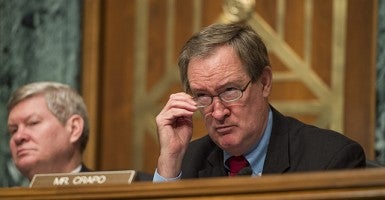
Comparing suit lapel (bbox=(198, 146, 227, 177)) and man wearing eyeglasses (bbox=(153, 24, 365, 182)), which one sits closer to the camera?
man wearing eyeglasses (bbox=(153, 24, 365, 182))

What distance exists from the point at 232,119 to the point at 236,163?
172 millimetres

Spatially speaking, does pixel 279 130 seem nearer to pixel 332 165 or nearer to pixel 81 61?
pixel 332 165

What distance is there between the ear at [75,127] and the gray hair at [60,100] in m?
0.02

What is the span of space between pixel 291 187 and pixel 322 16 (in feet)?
9.46

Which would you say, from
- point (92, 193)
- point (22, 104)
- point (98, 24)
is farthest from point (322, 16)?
point (92, 193)

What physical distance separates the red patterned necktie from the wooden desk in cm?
Answer: 84

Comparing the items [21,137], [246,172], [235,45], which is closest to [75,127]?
[21,137]

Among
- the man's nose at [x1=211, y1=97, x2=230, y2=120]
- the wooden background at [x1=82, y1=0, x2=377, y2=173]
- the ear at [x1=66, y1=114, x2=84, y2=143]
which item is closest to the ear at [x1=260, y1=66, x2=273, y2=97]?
the man's nose at [x1=211, y1=97, x2=230, y2=120]

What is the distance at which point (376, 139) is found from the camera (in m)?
5.40

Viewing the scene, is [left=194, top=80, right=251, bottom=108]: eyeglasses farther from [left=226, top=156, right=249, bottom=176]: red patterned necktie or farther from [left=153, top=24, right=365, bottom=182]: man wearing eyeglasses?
[left=226, top=156, right=249, bottom=176]: red patterned necktie

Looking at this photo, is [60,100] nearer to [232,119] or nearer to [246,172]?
[232,119]

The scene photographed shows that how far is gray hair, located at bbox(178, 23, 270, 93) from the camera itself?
393 centimetres

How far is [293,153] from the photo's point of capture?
12.5ft

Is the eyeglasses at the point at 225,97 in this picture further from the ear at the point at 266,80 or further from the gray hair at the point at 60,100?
the gray hair at the point at 60,100
